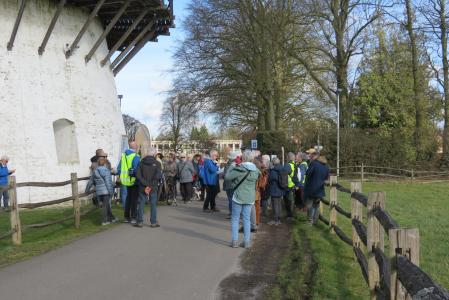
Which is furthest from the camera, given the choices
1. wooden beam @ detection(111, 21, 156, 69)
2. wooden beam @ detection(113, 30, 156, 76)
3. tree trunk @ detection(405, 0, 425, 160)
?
tree trunk @ detection(405, 0, 425, 160)

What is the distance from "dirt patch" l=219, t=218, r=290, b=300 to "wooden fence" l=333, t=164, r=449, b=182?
2032cm

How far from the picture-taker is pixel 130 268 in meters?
7.30

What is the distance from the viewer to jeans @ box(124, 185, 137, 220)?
477 inches

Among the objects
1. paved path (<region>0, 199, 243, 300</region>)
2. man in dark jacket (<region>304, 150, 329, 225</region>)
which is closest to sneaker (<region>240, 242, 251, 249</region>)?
paved path (<region>0, 199, 243, 300</region>)

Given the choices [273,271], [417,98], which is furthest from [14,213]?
[417,98]

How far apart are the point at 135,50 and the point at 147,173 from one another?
13003mm

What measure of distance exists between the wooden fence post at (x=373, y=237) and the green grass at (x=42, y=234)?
5248mm

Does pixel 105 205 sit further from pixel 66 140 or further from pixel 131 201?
pixel 66 140

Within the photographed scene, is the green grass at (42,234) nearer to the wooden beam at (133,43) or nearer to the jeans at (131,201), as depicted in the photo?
the jeans at (131,201)

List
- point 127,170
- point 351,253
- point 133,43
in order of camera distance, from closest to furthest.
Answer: point 351,253
point 127,170
point 133,43

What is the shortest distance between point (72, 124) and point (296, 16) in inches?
654

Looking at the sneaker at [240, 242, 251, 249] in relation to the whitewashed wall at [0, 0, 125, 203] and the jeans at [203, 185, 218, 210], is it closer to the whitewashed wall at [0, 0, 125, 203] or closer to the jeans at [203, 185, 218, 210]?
the jeans at [203, 185, 218, 210]

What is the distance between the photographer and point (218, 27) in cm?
3083

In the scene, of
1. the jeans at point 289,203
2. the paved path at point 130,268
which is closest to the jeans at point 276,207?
the jeans at point 289,203
